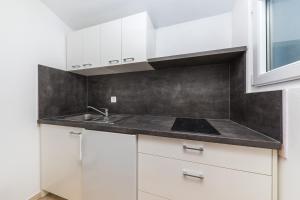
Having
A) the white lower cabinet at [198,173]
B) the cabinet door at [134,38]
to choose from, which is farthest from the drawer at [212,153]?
the cabinet door at [134,38]

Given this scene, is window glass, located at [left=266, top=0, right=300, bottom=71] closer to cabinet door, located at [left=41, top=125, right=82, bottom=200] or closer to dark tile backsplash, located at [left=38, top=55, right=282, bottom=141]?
dark tile backsplash, located at [left=38, top=55, right=282, bottom=141]

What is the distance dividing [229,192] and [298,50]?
81 centimetres

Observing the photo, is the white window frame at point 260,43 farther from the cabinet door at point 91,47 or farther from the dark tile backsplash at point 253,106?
the cabinet door at point 91,47

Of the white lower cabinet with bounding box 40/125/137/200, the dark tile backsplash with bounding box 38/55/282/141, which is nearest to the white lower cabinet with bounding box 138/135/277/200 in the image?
the white lower cabinet with bounding box 40/125/137/200

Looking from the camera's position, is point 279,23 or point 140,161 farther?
point 140,161

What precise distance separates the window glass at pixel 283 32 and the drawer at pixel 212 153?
0.52 m

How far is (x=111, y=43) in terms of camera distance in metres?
1.45

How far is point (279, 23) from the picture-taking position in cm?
75

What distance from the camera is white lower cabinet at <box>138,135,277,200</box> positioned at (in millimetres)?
667

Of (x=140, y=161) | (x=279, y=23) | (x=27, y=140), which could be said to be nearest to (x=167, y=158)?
(x=140, y=161)

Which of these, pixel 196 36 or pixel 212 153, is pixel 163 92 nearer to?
pixel 196 36

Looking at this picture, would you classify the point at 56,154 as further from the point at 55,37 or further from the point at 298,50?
the point at 298,50

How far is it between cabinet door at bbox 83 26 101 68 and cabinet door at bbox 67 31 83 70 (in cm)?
7

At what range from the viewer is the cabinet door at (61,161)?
1.19m
